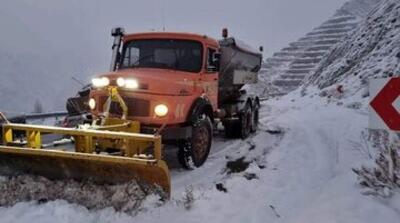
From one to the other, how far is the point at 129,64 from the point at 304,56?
342ft

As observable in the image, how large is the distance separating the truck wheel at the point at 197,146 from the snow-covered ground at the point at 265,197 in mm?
168

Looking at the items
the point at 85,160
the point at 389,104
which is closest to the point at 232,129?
the point at 85,160

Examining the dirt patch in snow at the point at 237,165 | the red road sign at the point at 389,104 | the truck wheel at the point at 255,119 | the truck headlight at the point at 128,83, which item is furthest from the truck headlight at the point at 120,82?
the truck wheel at the point at 255,119

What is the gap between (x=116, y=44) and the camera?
9680mm

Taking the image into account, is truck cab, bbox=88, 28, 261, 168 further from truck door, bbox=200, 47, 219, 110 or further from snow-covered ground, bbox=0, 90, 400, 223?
snow-covered ground, bbox=0, 90, 400, 223

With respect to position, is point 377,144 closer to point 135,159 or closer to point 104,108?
point 135,159

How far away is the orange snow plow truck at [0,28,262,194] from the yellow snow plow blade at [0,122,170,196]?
13 mm

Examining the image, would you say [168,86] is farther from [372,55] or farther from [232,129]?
[372,55]

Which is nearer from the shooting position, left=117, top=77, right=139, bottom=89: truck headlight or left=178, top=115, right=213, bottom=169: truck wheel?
left=117, top=77, right=139, bottom=89: truck headlight

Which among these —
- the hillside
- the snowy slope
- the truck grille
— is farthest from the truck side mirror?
the hillside

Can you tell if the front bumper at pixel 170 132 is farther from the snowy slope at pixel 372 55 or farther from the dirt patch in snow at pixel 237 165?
the snowy slope at pixel 372 55

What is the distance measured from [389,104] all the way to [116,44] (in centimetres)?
619

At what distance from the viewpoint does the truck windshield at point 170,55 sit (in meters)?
8.95

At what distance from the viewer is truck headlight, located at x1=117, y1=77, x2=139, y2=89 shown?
304 inches
